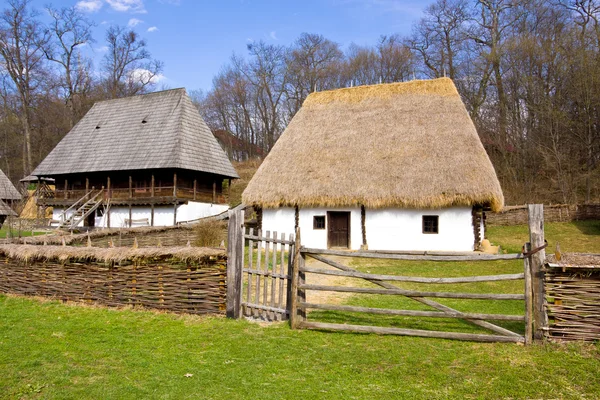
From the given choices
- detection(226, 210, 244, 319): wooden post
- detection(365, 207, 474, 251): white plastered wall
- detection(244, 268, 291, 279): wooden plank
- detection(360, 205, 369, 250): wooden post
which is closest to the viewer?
detection(244, 268, 291, 279): wooden plank

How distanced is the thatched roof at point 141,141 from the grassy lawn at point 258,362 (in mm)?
18102

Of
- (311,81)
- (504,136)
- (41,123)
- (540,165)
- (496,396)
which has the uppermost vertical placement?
(311,81)

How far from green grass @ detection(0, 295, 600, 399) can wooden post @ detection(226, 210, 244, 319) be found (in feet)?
1.09

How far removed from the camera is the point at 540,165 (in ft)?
99.6

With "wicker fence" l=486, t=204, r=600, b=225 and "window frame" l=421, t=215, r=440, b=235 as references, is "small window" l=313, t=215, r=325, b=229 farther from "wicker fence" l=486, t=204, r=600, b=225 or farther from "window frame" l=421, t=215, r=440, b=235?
"wicker fence" l=486, t=204, r=600, b=225

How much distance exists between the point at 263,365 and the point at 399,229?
12308 mm

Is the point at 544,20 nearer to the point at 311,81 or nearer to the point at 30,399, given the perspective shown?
the point at 311,81

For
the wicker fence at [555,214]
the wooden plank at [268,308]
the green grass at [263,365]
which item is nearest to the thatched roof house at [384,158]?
the wicker fence at [555,214]

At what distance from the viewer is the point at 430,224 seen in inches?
648

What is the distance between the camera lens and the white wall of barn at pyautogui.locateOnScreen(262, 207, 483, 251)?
1603cm

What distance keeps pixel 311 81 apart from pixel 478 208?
29.1 metres

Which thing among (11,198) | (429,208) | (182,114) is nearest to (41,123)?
(11,198)

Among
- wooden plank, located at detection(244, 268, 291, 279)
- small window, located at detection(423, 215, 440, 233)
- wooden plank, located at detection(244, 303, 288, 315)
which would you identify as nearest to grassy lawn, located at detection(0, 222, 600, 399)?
wooden plank, located at detection(244, 303, 288, 315)

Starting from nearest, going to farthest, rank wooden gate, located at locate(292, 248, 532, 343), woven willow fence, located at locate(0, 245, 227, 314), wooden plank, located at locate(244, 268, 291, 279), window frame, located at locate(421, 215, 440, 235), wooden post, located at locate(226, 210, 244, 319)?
wooden gate, located at locate(292, 248, 532, 343) → wooden plank, located at locate(244, 268, 291, 279) → wooden post, located at locate(226, 210, 244, 319) → woven willow fence, located at locate(0, 245, 227, 314) → window frame, located at locate(421, 215, 440, 235)
